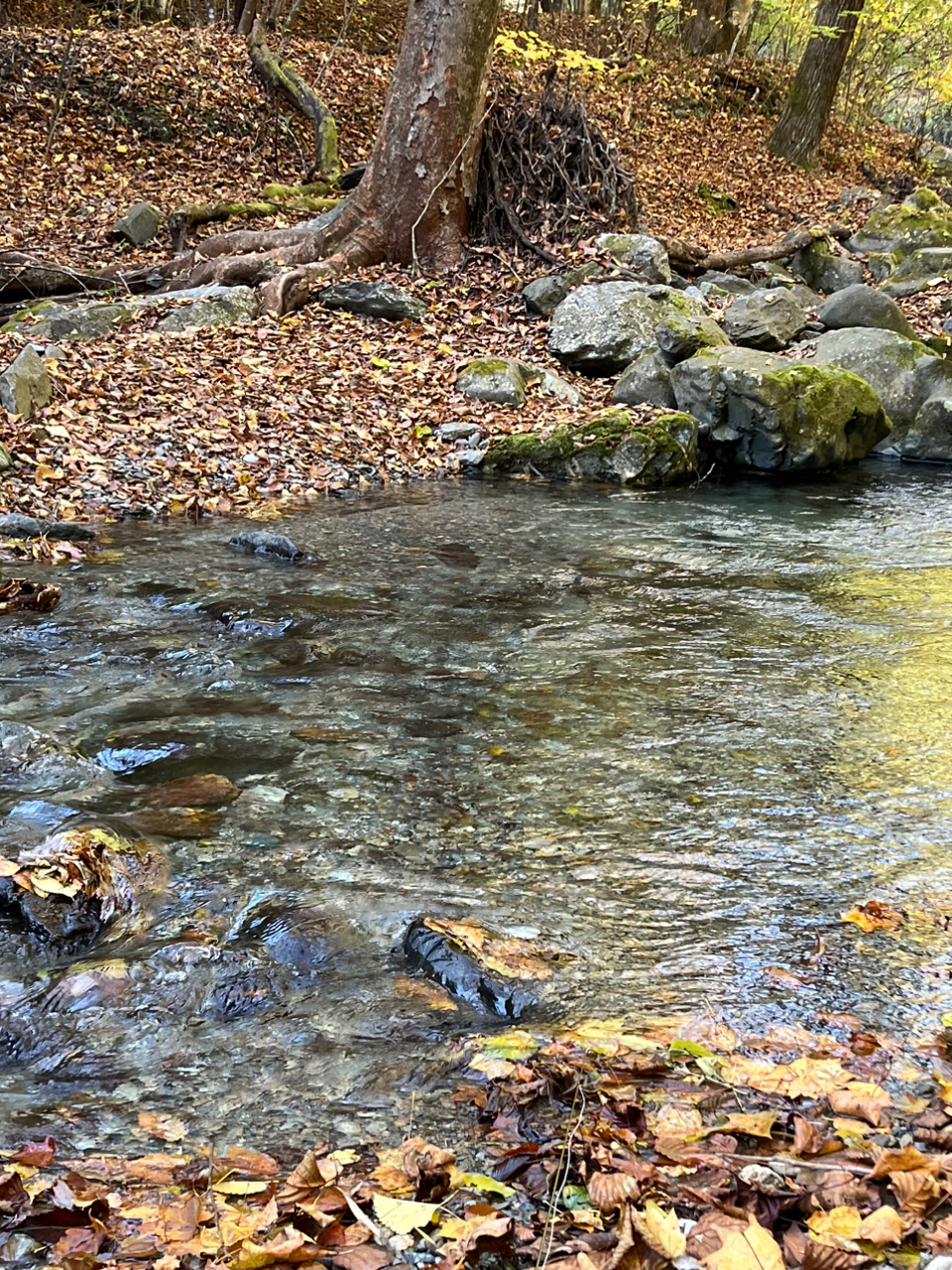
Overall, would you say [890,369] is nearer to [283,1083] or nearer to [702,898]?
[702,898]

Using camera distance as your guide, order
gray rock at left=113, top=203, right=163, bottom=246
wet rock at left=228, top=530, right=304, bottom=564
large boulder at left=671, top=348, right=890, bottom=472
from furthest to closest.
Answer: gray rock at left=113, top=203, right=163, bottom=246
large boulder at left=671, top=348, right=890, bottom=472
wet rock at left=228, top=530, right=304, bottom=564

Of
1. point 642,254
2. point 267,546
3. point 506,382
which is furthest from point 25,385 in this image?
point 642,254

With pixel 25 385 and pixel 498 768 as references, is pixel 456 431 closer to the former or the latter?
pixel 25 385

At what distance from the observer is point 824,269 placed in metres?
15.3

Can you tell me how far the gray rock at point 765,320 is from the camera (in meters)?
11.7

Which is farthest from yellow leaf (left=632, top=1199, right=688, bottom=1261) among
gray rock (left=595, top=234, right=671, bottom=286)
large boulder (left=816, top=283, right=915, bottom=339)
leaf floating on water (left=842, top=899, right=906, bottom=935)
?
gray rock (left=595, top=234, right=671, bottom=286)

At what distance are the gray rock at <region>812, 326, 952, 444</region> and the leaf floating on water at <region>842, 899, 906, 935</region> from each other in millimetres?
8786

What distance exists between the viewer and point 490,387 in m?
10.4

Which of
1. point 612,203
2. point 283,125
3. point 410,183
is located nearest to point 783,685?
point 410,183

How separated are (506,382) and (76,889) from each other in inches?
328

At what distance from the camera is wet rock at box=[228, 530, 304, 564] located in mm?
6645

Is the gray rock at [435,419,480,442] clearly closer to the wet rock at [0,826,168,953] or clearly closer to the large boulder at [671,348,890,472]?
the large boulder at [671,348,890,472]

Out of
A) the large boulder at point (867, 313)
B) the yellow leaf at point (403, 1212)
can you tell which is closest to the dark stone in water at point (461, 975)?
the yellow leaf at point (403, 1212)

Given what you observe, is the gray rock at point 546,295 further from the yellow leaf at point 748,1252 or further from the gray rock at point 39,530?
the yellow leaf at point 748,1252
